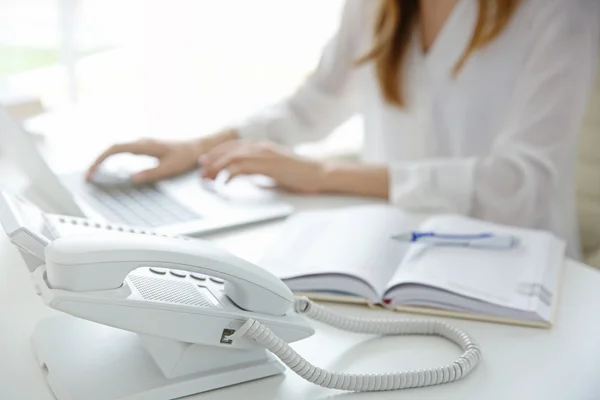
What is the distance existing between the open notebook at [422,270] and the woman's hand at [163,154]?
12.9 inches

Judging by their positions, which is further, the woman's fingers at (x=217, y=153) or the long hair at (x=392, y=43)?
the long hair at (x=392, y=43)

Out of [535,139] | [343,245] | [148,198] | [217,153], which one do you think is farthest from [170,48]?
[343,245]

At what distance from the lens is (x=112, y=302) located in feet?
1.94

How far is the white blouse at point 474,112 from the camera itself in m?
1.20

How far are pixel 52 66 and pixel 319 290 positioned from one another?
75.3 inches

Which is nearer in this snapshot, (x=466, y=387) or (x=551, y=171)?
(x=466, y=387)

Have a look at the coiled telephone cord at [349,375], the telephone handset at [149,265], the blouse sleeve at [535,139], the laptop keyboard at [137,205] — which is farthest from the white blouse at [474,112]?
the telephone handset at [149,265]

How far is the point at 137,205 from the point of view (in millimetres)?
1111

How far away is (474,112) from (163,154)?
0.55 meters

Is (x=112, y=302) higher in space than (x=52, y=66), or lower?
lower

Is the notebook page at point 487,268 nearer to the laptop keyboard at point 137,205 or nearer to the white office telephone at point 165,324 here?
the white office telephone at point 165,324

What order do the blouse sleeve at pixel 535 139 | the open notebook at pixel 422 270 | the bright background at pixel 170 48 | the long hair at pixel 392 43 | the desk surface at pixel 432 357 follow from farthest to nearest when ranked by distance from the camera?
the bright background at pixel 170 48 < the long hair at pixel 392 43 < the blouse sleeve at pixel 535 139 < the open notebook at pixel 422 270 < the desk surface at pixel 432 357

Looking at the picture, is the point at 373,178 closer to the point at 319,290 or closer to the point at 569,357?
the point at 319,290

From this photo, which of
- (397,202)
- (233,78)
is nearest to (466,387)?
(397,202)
